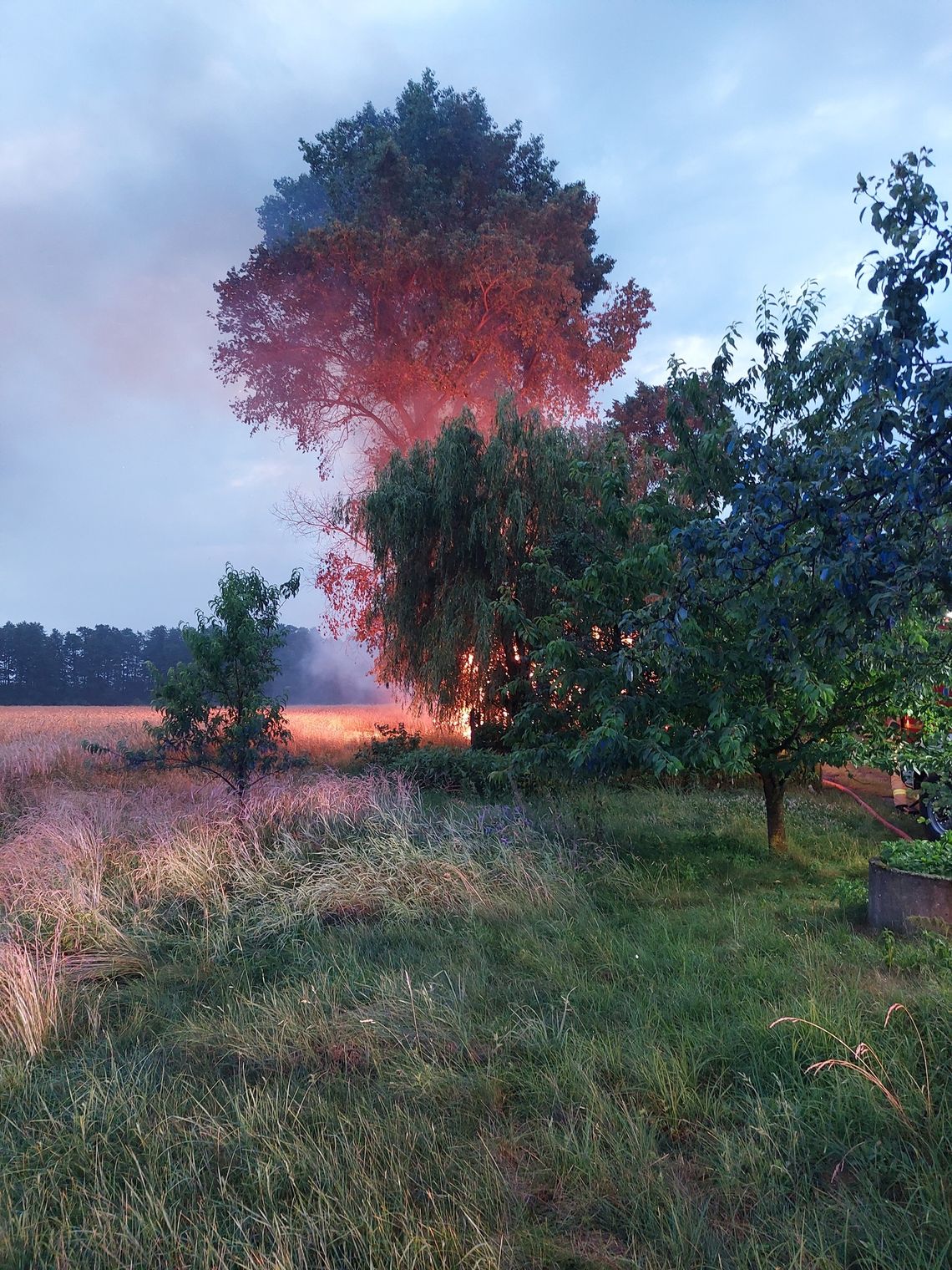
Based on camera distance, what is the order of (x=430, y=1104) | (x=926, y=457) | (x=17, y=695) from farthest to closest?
(x=17, y=695), (x=430, y=1104), (x=926, y=457)

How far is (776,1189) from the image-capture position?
2.72 meters

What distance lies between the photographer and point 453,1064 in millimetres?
3693

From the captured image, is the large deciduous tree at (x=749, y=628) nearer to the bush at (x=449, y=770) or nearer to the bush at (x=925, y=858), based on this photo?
the bush at (x=925, y=858)

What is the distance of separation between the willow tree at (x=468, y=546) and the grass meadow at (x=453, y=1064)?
20.8ft

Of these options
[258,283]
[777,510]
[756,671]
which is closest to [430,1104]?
[777,510]

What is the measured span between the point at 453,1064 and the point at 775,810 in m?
6.08

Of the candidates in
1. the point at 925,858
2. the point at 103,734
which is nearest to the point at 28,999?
the point at 925,858

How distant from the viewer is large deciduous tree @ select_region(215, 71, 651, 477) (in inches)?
755

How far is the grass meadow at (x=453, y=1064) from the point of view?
8.54 ft

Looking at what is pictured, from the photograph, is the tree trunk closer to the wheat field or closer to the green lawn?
the green lawn

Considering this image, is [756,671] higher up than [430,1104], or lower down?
higher up

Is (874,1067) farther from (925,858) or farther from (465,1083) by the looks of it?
(925,858)

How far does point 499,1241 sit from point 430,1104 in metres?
0.88

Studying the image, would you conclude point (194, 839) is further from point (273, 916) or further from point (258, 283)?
point (258, 283)
